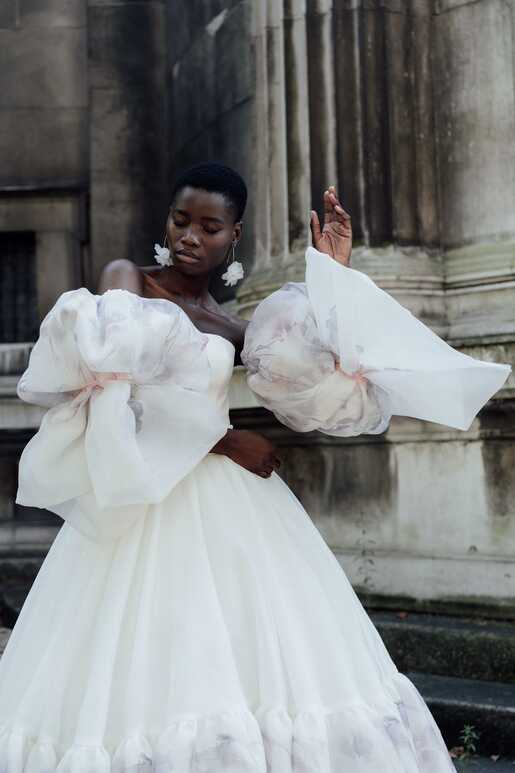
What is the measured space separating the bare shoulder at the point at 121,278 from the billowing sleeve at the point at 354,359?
0.38 meters

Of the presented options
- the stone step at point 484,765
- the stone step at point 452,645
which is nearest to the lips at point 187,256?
the stone step at point 484,765

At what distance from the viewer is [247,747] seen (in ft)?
7.59

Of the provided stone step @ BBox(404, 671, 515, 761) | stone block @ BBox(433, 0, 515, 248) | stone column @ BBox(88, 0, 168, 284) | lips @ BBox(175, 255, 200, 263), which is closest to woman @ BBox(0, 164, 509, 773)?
lips @ BBox(175, 255, 200, 263)

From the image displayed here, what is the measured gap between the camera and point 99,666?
2.41 metres

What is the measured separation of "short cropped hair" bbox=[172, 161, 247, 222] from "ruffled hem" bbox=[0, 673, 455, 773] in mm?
1386

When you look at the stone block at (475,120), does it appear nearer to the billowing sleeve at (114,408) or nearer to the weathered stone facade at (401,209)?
the weathered stone facade at (401,209)

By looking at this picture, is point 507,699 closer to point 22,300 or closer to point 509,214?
point 509,214

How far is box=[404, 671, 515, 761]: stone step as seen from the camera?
3.62 meters

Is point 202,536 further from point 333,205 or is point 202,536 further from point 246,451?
point 333,205

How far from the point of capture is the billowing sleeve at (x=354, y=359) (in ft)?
8.55

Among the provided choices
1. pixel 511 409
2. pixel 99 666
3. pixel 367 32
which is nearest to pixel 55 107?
pixel 367 32

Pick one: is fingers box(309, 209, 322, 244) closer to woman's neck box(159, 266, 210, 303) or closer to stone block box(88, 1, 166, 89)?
woman's neck box(159, 266, 210, 303)

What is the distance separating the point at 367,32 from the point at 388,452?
6.78ft

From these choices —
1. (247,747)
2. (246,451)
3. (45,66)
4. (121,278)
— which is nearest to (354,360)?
(246,451)
